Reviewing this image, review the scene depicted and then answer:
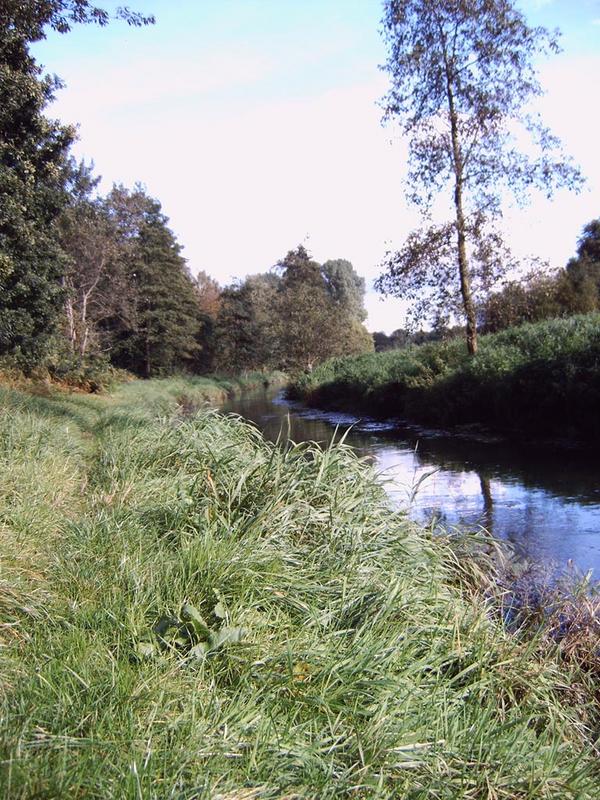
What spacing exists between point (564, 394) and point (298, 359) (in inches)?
1003

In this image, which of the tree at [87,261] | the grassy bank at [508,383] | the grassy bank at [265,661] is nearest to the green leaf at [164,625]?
the grassy bank at [265,661]

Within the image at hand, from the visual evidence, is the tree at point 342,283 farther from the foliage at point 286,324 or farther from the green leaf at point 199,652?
the green leaf at point 199,652

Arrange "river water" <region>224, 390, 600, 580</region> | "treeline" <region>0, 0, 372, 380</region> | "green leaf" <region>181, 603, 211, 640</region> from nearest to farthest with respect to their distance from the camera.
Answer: "green leaf" <region>181, 603, 211, 640</region> → "river water" <region>224, 390, 600, 580</region> → "treeline" <region>0, 0, 372, 380</region>

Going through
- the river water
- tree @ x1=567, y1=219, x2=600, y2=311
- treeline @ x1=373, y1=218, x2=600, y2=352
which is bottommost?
the river water

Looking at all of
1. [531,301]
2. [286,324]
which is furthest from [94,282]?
[531,301]

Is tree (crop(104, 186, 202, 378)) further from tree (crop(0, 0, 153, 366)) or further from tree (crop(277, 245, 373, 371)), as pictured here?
tree (crop(0, 0, 153, 366))

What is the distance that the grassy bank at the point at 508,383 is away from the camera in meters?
11.8

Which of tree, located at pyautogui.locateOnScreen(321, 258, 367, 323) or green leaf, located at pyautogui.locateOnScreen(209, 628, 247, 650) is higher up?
tree, located at pyautogui.locateOnScreen(321, 258, 367, 323)

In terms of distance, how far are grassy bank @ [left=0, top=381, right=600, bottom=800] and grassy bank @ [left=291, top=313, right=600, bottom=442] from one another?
848 centimetres

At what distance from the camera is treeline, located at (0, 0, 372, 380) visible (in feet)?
35.4

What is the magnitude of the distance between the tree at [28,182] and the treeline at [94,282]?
3 cm

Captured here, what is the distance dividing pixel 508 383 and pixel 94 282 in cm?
1810

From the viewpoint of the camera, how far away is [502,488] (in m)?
8.82

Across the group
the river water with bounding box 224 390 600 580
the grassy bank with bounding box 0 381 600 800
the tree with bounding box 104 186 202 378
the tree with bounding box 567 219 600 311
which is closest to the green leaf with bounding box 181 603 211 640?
the grassy bank with bounding box 0 381 600 800
